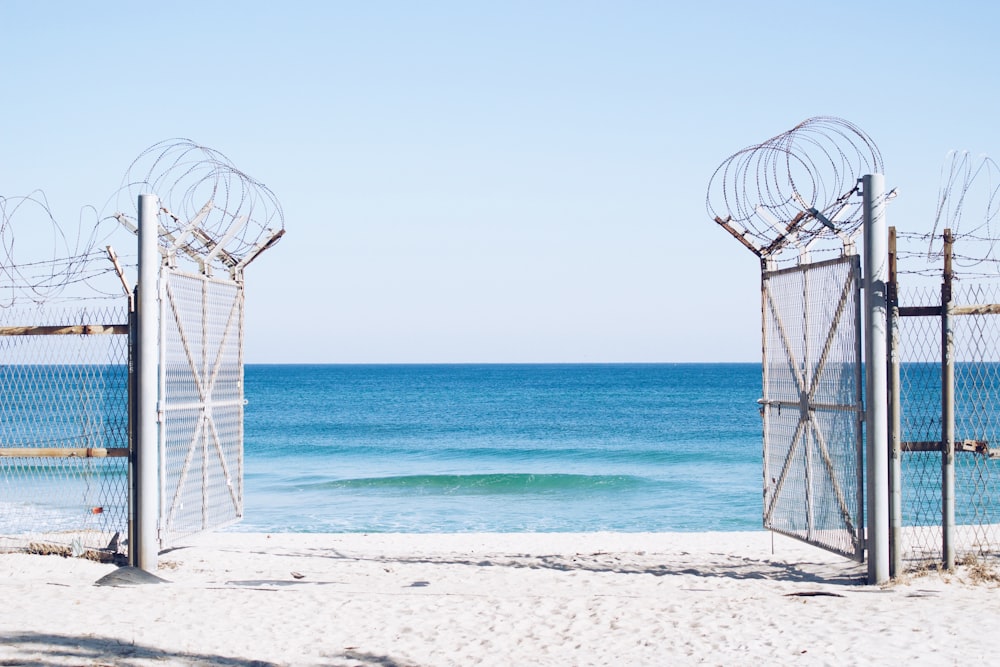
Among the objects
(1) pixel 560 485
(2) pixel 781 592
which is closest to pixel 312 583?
(2) pixel 781 592

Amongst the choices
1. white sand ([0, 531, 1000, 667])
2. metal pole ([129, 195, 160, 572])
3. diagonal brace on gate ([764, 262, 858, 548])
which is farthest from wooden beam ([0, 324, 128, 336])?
diagonal brace on gate ([764, 262, 858, 548])

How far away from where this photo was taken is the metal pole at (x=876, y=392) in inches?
328

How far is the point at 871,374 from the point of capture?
8.34m

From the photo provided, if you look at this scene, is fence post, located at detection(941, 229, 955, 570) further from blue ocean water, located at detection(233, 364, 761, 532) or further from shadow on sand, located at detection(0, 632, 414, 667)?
blue ocean water, located at detection(233, 364, 761, 532)

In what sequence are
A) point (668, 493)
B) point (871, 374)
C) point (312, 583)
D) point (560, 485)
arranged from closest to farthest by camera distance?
point (871, 374) < point (312, 583) < point (668, 493) < point (560, 485)

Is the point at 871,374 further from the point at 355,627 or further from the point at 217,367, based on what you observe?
the point at 217,367

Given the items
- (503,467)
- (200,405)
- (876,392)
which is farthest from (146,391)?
(503,467)

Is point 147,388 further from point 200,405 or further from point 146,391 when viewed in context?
point 200,405

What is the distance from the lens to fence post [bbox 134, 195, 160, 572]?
357 inches

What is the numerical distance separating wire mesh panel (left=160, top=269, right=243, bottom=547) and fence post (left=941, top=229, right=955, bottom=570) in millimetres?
7297

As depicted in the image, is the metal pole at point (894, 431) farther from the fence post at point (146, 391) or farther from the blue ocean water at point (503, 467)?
the blue ocean water at point (503, 467)

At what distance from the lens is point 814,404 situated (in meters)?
9.10

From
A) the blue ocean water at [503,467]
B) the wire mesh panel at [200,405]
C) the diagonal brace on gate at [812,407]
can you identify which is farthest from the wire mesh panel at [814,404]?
the blue ocean water at [503,467]

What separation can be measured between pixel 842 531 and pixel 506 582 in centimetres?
324
